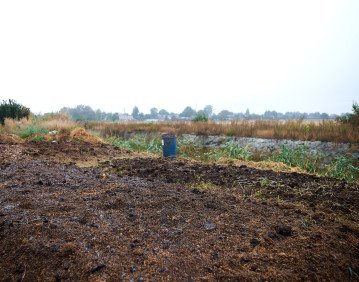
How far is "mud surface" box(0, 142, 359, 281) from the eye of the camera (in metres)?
2.47

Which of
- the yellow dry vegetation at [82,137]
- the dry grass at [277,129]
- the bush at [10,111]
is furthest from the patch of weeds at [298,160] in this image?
the bush at [10,111]

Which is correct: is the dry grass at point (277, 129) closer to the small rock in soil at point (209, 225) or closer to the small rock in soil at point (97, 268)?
the small rock in soil at point (209, 225)

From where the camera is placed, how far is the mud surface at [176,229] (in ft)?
8.11

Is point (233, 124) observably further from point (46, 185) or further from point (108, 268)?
point (108, 268)

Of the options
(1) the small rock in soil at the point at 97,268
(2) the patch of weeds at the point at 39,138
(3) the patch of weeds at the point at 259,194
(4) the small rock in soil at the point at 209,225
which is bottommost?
(1) the small rock in soil at the point at 97,268

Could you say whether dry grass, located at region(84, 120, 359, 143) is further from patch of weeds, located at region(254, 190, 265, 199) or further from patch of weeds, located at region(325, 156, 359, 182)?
patch of weeds, located at region(254, 190, 265, 199)

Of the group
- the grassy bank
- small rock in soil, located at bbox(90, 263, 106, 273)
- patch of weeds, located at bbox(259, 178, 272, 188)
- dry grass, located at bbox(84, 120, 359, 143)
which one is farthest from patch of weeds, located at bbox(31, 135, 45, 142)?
small rock in soil, located at bbox(90, 263, 106, 273)

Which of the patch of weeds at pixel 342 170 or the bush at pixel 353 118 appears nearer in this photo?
the patch of weeds at pixel 342 170

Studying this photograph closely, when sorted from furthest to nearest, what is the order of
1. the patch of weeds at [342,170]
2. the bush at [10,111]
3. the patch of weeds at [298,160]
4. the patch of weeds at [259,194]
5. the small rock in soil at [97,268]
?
the bush at [10,111] → the patch of weeds at [298,160] → the patch of weeds at [342,170] → the patch of weeds at [259,194] → the small rock in soil at [97,268]

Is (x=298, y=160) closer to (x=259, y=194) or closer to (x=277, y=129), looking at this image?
(x=259, y=194)

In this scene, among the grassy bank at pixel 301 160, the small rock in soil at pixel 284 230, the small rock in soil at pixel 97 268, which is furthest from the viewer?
the grassy bank at pixel 301 160

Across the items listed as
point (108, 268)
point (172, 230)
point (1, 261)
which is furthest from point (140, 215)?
point (1, 261)

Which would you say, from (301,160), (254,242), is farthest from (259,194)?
(301,160)

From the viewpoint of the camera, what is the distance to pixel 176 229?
9.98ft
